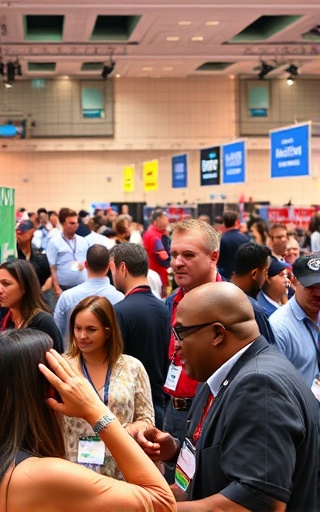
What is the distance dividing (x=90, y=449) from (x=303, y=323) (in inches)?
50.3

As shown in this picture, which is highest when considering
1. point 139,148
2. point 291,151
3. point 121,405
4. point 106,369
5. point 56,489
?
point 139,148

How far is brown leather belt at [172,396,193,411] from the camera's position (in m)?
3.56

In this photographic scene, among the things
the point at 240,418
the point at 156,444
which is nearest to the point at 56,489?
the point at 240,418

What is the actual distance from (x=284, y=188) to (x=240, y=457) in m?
25.2

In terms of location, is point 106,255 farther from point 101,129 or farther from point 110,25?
point 101,129

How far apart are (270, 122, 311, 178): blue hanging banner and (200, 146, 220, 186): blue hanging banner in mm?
2898

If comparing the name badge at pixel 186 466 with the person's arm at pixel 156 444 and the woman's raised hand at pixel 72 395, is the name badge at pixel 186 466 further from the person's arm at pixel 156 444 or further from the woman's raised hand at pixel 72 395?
the woman's raised hand at pixel 72 395

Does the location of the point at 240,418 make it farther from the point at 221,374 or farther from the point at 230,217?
the point at 230,217

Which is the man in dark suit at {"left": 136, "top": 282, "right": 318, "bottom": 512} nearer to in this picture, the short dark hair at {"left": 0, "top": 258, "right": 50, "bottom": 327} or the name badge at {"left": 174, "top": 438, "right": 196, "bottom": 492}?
the name badge at {"left": 174, "top": 438, "right": 196, "bottom": 492}

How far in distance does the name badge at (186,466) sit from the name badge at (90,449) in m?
0.82

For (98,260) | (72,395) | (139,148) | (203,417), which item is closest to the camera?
(72,395)

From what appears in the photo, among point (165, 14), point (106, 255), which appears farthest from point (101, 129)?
point (106, 255)

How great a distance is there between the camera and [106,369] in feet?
11.4

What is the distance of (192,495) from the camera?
2023 mm
